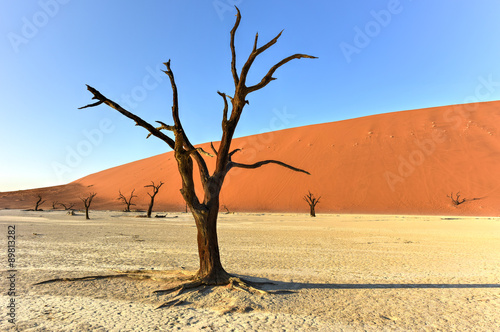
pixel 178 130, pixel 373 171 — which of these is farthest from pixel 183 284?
pixel 373 171

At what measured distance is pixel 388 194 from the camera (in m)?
46.1

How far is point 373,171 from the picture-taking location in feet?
167

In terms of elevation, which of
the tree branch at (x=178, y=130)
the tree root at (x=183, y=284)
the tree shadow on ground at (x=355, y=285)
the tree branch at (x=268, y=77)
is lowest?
the tree shadow on ground at (x=355, y=285)

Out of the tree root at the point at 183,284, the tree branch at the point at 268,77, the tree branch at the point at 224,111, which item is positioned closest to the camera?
the tree root at the point at 183,284

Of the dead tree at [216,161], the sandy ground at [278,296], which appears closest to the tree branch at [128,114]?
the dead tree at [216,161]

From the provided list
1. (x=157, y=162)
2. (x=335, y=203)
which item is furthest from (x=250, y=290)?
(x=157, y=162)

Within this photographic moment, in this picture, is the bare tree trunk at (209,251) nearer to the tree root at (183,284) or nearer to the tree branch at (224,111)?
the tree root at (183,284)

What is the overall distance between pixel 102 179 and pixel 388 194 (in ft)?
230

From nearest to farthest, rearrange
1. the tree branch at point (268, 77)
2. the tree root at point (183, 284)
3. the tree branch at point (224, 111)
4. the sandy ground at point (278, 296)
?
the sandy ground at point (278, 296) → the tree root at point (183, 284) → the tree branch at point (268, 77) → the tree branch at point (224, 111)

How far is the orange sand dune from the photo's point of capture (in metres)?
44.5

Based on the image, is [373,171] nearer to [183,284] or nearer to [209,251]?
[209,251]

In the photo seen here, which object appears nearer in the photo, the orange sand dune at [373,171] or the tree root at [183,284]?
the tree root at [183,284]

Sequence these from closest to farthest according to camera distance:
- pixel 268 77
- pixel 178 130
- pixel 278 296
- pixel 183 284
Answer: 1. pixel 278 296
2. pixel 183 284
3. pixel 178 130
4. pixel 268 77

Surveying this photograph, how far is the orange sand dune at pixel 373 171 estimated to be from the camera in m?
44.5
